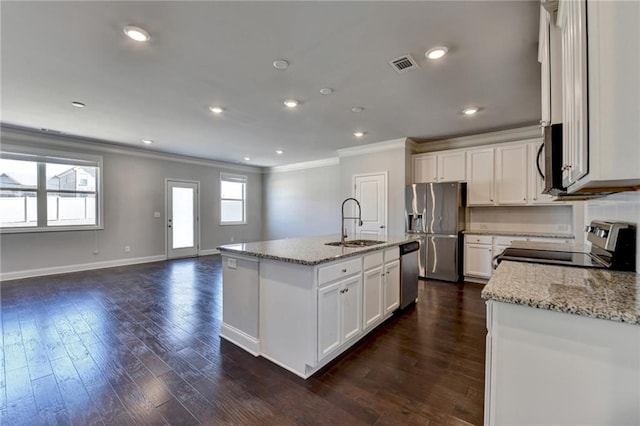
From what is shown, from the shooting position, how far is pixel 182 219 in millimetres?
7180

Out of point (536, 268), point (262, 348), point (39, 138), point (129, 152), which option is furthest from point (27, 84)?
point (536, 268)

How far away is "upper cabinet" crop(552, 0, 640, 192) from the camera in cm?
91

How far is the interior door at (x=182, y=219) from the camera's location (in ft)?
22.7

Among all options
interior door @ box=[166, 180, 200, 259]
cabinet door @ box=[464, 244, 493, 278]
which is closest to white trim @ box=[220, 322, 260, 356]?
cabinet door @ box=[464, 244, 493, 278]

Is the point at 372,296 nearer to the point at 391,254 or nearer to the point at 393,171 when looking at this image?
the point at 391,254

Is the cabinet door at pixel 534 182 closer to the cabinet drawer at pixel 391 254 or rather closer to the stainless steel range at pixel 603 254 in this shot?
the stainless steel range at pixel 603 254

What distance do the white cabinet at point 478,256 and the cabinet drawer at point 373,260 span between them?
259cm

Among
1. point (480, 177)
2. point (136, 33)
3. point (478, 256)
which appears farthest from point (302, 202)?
point (136, 33)

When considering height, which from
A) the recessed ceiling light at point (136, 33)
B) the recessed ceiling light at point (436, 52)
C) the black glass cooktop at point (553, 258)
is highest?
the recessed ceiling light at point (136, 33)

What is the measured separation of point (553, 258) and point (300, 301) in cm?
184

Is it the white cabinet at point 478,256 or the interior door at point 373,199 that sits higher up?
the interior door at point 373,199

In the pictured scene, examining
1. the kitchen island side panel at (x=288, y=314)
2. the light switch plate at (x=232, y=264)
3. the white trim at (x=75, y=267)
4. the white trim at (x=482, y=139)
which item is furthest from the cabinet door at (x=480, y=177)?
the white trim at (x=75, y=267)

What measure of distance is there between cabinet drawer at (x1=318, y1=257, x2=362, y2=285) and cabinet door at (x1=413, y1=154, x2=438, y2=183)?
3.35 meters

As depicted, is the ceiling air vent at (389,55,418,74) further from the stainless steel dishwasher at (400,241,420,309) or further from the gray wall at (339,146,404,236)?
the gray wall at (339,146,404,236)
